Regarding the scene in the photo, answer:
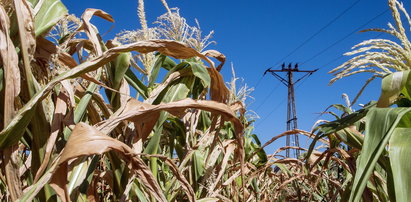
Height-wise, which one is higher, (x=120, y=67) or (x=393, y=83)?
(x=120, y=67)

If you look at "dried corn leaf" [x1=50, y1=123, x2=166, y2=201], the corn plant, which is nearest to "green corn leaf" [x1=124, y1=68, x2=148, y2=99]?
the corn plant

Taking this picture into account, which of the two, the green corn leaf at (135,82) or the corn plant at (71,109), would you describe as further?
the green corn leaf at (135,82)

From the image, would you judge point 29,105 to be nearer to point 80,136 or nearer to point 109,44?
point 80,136

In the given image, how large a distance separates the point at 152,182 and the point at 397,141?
50 cm

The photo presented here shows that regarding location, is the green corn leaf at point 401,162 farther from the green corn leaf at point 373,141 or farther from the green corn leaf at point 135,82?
the green corn leaf at point 135,82

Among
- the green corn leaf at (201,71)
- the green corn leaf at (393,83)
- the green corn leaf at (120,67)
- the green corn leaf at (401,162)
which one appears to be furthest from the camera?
the green corn leaf at (201,71)

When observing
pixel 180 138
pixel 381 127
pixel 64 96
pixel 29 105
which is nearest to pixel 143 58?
pixel 180 138

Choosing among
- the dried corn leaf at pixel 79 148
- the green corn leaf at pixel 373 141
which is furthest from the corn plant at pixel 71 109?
the green corn leaf at pixel 373 141

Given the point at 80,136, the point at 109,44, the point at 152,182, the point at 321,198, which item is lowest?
the point at 321,198

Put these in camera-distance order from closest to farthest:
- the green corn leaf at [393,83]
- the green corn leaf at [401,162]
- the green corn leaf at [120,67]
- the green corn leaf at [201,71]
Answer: the green corn leaf at [401,162], the green corn leaf at [393,83], the green corn leaf at [120,67], the green corn leaf at [201,71]

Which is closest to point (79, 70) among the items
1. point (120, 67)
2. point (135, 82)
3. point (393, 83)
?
point (120, 67)

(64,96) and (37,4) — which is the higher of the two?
(37,4)

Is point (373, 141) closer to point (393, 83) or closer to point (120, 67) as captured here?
point (393, 83)

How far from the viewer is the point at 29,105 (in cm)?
76
